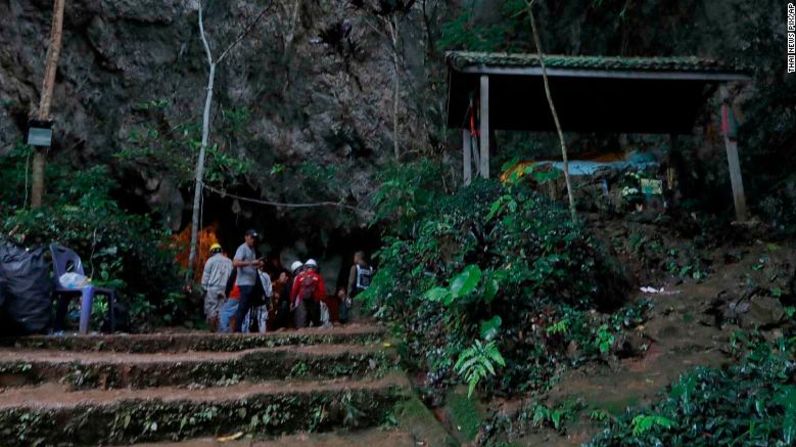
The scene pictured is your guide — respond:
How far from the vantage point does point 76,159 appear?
Result: 568 inches

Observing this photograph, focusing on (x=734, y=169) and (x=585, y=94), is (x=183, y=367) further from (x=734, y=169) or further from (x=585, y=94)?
(x=734, y=169)

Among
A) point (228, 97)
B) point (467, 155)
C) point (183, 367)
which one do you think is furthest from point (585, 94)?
point (228, 97)

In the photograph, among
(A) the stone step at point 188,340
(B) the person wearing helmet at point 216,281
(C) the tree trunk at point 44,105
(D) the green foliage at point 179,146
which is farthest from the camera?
(D) the green foliage at point 179,146

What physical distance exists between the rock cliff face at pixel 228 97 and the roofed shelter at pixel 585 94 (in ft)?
20.1

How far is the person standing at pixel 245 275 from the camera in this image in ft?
25.3

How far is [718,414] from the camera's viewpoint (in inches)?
129

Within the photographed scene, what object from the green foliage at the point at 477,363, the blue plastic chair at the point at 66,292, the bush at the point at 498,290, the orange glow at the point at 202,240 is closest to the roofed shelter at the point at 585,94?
the bush at the point at 498,290

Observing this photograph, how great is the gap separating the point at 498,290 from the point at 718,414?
190cm

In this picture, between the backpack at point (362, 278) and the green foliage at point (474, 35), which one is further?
the green foliage at point (474, 35)

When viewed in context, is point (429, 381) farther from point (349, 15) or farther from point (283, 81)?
point (349, 15)

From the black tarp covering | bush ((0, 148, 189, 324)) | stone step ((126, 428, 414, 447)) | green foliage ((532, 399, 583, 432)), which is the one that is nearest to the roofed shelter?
green foliage ((532, 399, 583, 432))

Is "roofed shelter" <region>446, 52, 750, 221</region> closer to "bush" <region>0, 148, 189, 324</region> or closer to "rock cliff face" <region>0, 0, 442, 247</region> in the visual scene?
"bush" <region>0, 148, 189, 324</region>

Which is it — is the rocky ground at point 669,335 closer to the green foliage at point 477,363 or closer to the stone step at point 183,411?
the green foliage at point 477,363

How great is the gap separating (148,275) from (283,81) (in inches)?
414
